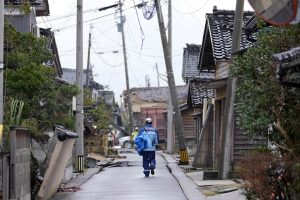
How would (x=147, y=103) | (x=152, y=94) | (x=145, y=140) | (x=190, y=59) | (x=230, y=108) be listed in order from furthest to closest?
(x=152, y=94) < (x=147, y=103) < (x=190, y=59) < (x=145, y=140) < (x=230, y=108)

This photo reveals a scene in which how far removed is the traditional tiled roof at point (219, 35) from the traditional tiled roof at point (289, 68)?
44.7 ft

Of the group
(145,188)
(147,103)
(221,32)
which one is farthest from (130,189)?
(147,103)

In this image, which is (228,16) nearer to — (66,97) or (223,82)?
(223,82)

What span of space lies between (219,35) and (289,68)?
15.7 m

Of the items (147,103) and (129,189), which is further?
(147,103)

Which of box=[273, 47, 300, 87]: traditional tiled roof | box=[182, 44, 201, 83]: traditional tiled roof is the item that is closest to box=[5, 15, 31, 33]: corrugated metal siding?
box=[273, 47, 300, 87]: traditional tiled roof

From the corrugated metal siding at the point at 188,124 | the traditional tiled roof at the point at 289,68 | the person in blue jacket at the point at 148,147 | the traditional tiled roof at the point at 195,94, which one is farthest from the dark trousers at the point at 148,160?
the corrugated metal siding at the point at 188,124

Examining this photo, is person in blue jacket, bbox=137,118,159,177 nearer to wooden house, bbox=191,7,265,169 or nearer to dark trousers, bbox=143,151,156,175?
dark trousers, bbox=143,151,156,175

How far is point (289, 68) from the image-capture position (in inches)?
303

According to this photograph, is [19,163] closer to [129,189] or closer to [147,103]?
[129,189]

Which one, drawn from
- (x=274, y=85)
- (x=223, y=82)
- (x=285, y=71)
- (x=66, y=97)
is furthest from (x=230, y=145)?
(x=285, y=71)

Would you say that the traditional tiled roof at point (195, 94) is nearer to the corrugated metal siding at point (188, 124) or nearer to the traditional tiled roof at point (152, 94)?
the corrugated metal siding at point (188, 124)

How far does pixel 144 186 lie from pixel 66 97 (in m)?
3.36

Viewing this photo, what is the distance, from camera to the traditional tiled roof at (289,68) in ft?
25.1
